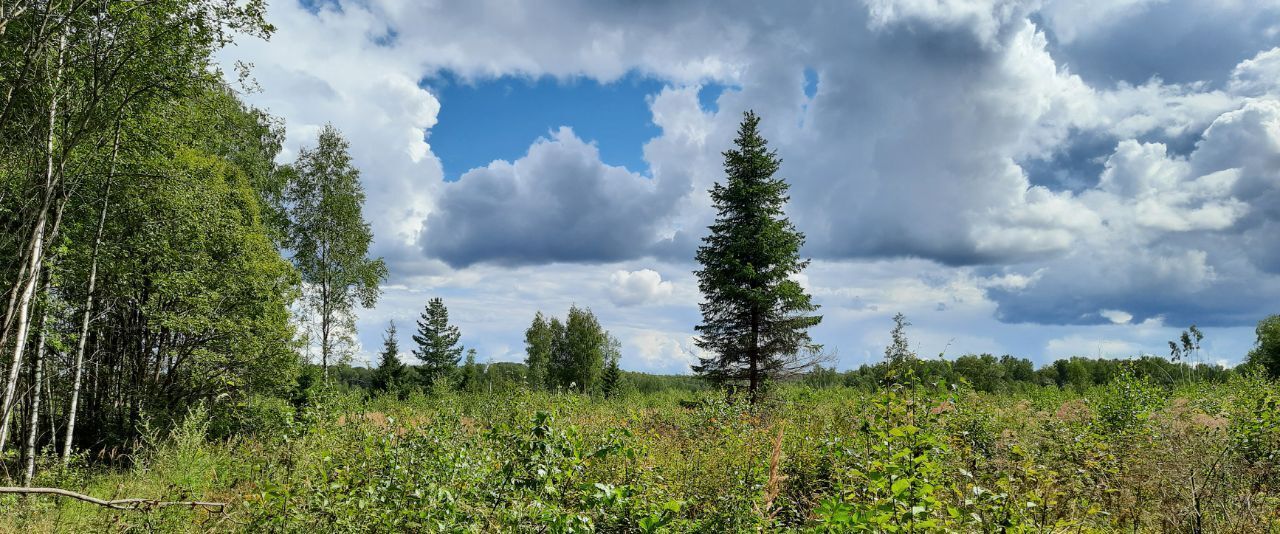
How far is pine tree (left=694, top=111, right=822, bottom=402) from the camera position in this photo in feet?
71.6

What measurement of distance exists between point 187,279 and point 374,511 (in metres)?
11.8

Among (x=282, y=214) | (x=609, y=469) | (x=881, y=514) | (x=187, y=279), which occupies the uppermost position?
(x=282, y=214)

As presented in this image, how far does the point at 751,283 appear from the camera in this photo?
2216 centimetres

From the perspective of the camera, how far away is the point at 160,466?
10477 mm

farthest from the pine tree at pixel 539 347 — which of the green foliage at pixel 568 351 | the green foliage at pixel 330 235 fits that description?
the green foliage at pixel 330 235

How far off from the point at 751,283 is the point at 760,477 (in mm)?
17342

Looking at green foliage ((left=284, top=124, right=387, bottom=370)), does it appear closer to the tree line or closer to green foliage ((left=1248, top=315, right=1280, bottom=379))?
the tree line

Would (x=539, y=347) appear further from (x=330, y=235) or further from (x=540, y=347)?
(x=330, y=235)

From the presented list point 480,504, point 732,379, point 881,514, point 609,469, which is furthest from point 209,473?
point 732,379

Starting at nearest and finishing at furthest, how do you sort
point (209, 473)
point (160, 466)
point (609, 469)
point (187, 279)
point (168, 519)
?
point (168, 519) → point (609, 469) → point (209, 473) → point (160, 466) → point (187, 279)

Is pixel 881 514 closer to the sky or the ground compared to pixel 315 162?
closer to the ground

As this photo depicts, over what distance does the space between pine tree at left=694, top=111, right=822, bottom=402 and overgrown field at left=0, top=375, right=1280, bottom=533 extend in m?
12.3

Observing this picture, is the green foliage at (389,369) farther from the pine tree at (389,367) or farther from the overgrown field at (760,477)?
the overgrown field at (760,477)

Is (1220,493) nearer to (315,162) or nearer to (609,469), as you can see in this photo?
(609,469)
